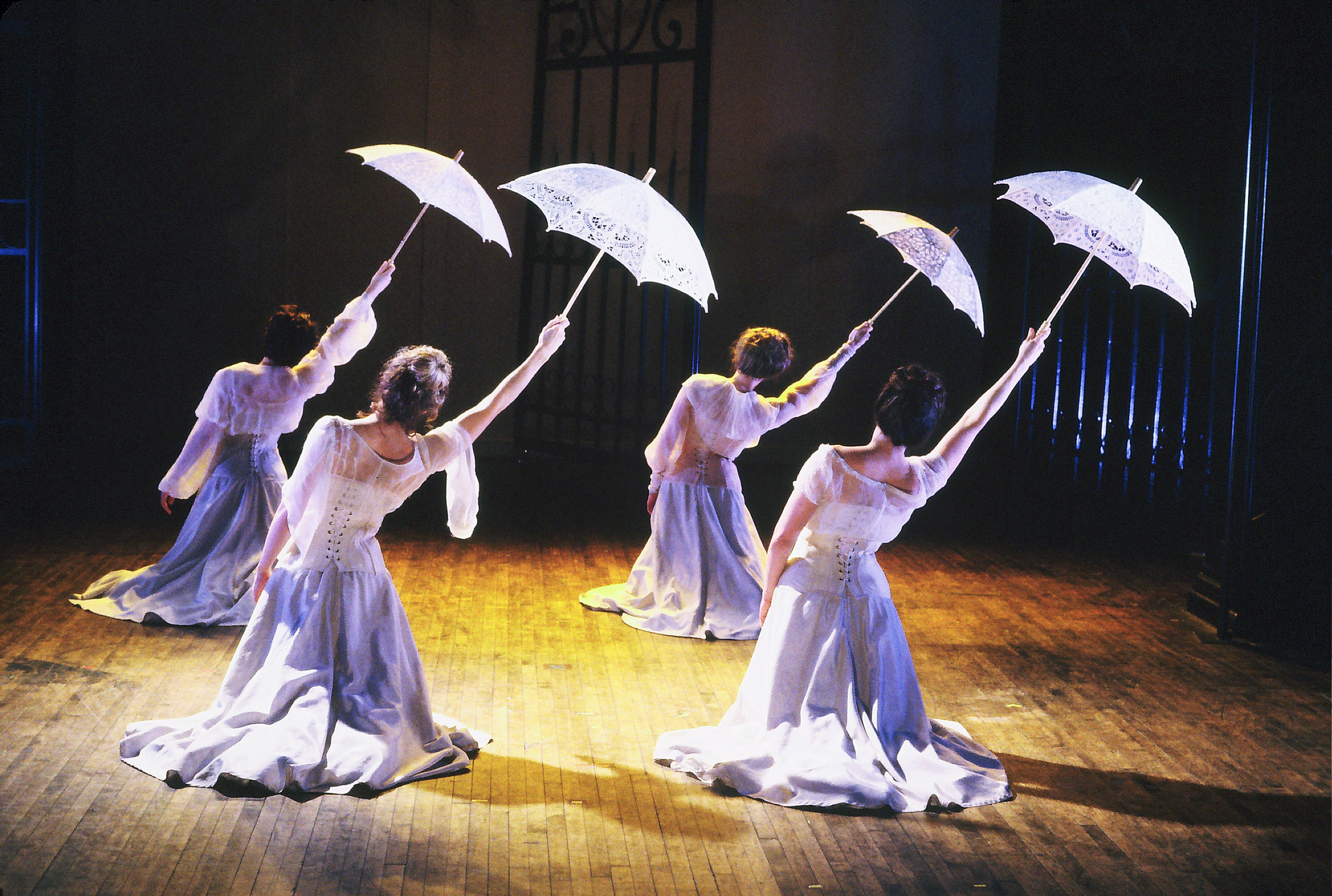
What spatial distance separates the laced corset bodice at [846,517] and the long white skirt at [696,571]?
1.51m

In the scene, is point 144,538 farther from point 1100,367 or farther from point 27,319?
point 1100,367

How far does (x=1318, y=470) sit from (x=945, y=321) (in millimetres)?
4296

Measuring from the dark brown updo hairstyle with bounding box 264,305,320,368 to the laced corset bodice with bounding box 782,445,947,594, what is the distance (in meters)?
2.17

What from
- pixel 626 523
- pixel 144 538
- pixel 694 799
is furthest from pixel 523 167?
pixel 694 799

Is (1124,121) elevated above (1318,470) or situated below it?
above

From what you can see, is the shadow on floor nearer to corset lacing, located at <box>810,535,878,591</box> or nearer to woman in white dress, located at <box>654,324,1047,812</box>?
woman in white dress, located at <box>654,324,1047,812</box>

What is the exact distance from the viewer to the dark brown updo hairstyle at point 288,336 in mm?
4559

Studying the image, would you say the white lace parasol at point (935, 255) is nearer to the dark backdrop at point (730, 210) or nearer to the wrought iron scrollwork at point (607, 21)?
the dark backdrop at point (730, 210)

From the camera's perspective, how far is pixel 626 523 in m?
7.09

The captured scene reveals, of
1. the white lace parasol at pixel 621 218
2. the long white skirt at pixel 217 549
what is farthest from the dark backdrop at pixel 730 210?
the white lace parasol at pixel 621 218

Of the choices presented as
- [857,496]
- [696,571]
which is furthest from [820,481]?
[696,571]

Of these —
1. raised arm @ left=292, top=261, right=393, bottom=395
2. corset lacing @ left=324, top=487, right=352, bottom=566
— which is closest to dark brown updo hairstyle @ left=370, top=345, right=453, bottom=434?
corset lacing @ left=324, top=487, right=352, bottom=566

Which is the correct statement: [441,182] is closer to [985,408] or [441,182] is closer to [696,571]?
[985,408]

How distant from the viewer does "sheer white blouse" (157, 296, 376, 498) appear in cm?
463
